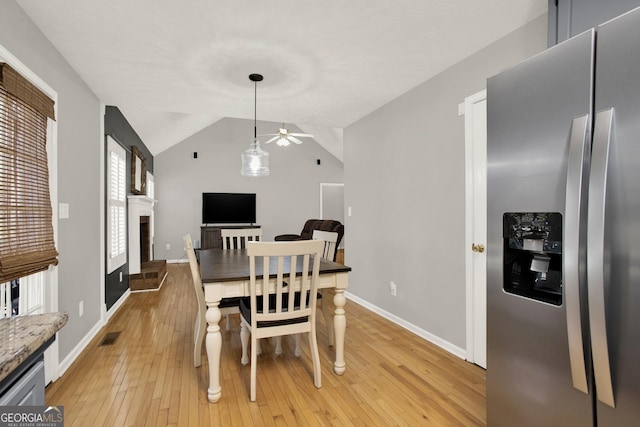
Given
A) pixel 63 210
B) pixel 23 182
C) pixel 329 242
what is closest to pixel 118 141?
pixel 63 210

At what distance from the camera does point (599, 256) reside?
Result: 3.52 feet

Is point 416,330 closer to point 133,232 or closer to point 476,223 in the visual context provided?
point 476,223

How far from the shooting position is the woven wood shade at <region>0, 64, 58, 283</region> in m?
1.66

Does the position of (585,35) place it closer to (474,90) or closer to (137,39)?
(474,90)

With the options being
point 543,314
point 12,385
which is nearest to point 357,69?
point 543,314

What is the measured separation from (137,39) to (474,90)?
244cm

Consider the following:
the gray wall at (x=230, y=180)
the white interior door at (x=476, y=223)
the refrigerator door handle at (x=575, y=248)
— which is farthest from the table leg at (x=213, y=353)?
the gray wall at (x=230, y=180)

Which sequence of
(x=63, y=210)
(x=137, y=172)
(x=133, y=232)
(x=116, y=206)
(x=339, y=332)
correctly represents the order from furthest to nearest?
(x=137, y=172), (x=133, y=232), (x=116, y=206), (x=63, y=210), (x=339, y=332)

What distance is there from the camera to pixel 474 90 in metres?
2.47

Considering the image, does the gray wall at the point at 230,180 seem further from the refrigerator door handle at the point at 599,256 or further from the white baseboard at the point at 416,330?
the refrigerator door handle at the point at 599,256

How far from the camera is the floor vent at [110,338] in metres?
2.86

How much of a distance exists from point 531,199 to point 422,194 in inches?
65.8

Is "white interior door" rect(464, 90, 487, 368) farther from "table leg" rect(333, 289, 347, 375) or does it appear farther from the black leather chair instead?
the black leather chair

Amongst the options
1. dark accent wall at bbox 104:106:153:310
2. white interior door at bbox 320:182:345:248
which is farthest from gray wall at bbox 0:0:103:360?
white interior door at bbox 320:182:345:248
